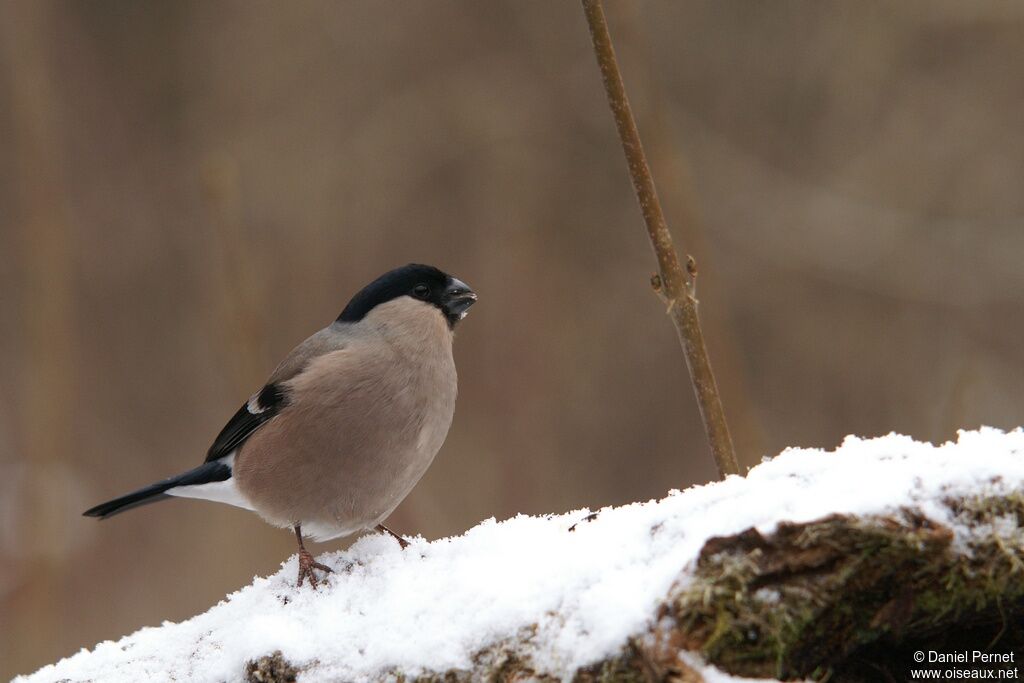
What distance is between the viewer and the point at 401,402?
3234 mm

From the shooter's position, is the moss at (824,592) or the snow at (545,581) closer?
the moss at (824,592)

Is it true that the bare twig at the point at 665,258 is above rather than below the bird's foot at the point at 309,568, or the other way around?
above

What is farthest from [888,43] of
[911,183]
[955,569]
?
[955,569]

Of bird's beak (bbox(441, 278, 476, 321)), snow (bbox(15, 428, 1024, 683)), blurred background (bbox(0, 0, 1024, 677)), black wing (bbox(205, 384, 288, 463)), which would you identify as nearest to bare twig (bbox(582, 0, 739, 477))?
snow (bbox(15, 428, 1024, 683))

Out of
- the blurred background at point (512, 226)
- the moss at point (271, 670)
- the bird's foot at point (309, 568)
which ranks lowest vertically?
the moss at point (271, 670)

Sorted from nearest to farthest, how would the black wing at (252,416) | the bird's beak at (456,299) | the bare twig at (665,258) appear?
the bare twig at (665,258) → the black wing at (252,416) → the bird's beak at (456,299)

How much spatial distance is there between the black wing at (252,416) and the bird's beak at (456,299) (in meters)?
0.74

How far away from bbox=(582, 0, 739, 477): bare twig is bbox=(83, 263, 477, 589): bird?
102cm

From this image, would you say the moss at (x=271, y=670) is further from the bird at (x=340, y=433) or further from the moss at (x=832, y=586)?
the moss at (x=832, y=586)

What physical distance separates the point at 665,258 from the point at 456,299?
1460 mm

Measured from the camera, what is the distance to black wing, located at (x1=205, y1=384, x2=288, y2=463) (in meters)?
3.46

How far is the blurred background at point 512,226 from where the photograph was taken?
6695mm

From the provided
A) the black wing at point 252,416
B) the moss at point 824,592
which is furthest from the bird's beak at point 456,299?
the moss at point 824,592

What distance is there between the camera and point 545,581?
2.01 metres
